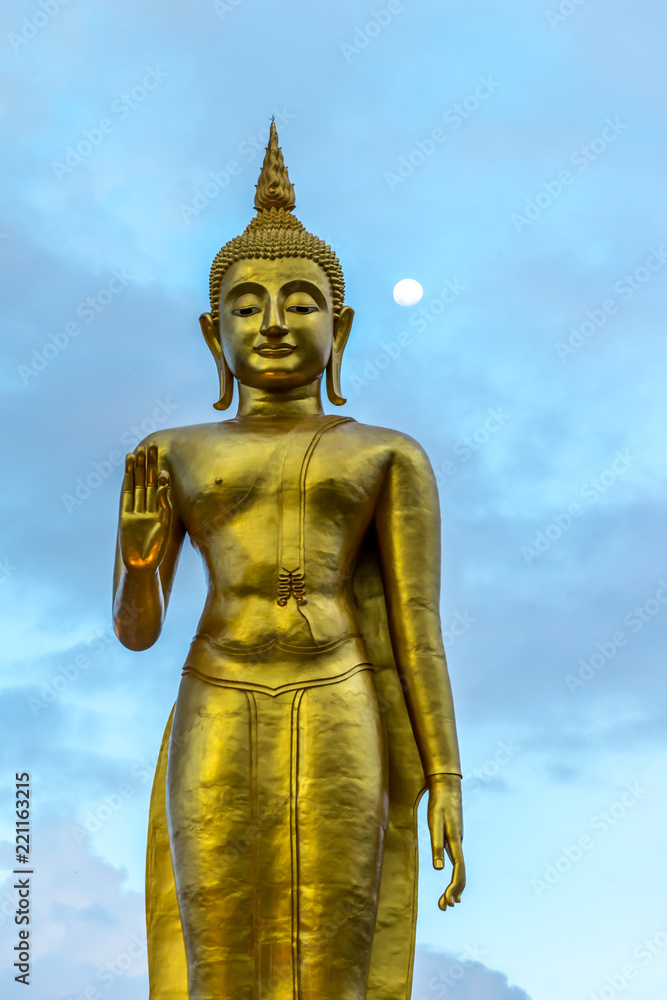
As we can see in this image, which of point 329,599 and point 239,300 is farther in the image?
point 239,300

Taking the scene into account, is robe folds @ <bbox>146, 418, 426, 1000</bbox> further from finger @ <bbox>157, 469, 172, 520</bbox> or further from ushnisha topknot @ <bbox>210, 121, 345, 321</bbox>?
ushnisha topknot @ <bbox>210, 121, 345, 321</bbox>

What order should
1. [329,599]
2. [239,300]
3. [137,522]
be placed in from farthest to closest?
[239,300] → [329,599] → [137,522]

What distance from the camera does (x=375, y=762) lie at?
991 cm

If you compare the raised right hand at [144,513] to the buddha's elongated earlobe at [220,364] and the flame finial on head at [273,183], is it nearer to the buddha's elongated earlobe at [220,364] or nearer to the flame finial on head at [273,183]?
the buddha's elongated earlobe at [220,364]

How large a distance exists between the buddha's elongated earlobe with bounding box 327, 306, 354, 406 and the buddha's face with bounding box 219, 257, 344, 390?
0.84 ft

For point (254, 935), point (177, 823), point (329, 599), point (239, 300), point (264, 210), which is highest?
point (264, 210)

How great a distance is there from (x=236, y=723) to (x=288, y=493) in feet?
4.53

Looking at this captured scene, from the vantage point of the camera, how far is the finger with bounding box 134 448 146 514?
9617 mm

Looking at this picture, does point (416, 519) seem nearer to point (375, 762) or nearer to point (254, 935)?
point (375, 762)

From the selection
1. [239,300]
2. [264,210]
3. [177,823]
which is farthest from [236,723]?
[264,210]

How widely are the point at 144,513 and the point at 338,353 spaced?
2.23 m

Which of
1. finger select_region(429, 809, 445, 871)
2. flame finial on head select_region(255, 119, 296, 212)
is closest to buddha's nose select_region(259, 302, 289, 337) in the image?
flame finial on head select_region(255, 119, 296, 212)

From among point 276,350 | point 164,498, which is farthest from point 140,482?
point 276,350

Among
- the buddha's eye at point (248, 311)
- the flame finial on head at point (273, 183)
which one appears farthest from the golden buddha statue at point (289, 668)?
the flame finial on head at point (273, 183)
